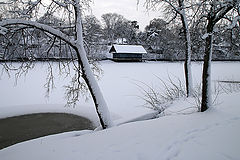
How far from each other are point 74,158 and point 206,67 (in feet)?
12.5

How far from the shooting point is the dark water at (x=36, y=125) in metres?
5.48

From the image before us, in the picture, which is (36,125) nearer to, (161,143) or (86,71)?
(86,71)

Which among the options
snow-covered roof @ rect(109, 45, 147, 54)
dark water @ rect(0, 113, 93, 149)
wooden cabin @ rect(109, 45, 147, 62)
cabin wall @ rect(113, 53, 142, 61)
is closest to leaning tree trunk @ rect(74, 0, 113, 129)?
dark water @ rect(0, 113, 93, 149)

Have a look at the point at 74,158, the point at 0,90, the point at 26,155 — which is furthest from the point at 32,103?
the point at 74,158

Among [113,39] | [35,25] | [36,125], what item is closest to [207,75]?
[35,25]

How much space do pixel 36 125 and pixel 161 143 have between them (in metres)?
5.52

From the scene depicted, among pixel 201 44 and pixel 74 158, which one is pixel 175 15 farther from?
pixel 74 158

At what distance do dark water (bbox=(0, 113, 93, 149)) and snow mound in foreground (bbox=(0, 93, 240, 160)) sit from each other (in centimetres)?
197

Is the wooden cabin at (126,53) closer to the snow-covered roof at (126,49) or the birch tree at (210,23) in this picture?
the snow-covered roof at (126,49)

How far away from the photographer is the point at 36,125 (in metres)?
6.28

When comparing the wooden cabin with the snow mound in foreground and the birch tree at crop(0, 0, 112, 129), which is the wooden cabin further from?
the snow mound in foreground

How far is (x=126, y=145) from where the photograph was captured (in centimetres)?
300

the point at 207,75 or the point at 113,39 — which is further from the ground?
the point at 113,39

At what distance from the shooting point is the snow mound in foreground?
2.55 meters
